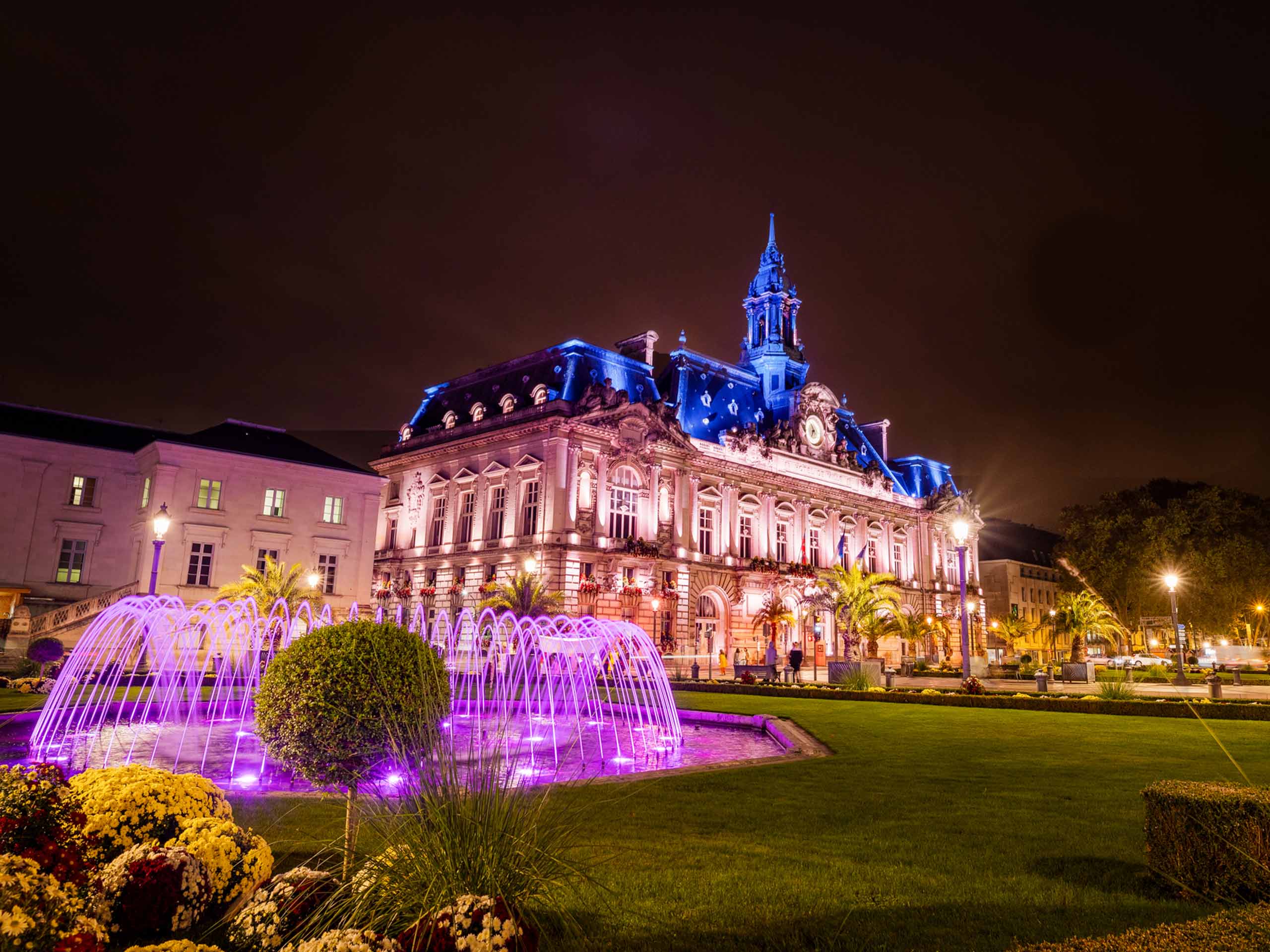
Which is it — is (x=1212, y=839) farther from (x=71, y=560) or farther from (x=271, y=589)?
(x=71, y=560)

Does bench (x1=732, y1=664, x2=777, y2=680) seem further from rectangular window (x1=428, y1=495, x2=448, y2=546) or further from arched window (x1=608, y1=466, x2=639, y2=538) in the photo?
rectangular window (x1=428, y1=495, x2=448, y2=546)

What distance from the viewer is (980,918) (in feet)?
22.3

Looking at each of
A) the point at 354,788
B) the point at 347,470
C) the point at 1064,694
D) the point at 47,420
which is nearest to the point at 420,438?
the point at 347,470

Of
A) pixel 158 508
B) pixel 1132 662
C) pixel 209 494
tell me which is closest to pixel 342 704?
pixel 158 508

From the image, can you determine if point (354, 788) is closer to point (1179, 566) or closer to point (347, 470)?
point (347, 470)

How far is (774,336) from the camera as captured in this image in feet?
236

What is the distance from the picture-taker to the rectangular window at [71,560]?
136 ft

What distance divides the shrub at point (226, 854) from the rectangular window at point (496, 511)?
4876 centimetres

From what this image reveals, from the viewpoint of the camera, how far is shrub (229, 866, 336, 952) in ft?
18.7

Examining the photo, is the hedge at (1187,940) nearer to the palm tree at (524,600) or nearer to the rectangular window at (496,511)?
the palm tree at (524,600)

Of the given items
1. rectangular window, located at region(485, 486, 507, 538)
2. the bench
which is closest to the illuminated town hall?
rectangular window, located at region(485, 486, 507, 538)

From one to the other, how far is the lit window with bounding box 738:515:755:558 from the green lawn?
156ft

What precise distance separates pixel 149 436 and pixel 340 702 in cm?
4461

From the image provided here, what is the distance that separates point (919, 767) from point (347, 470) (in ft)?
127
